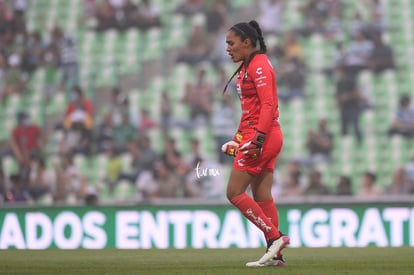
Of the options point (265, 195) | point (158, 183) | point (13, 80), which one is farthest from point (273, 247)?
point (13, 80)

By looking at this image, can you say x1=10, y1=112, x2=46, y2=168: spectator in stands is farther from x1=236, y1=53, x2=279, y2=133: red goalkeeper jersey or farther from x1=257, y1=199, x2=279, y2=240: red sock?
x1=236, y1=53, x2=279, y2=133: red goalkeeper jersey

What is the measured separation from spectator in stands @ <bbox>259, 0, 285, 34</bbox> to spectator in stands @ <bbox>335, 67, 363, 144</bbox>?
1.62 meters

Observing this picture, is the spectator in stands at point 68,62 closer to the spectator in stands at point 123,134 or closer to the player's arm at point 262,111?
the spectator in stands at point 123,134

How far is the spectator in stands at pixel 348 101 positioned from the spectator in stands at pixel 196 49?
269 centimetres

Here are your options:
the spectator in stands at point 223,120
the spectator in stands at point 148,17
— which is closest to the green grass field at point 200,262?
the spectator in stands at point 223,120

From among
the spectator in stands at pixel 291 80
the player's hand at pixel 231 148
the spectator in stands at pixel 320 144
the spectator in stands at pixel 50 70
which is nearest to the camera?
the player's hand at pixel 231 148

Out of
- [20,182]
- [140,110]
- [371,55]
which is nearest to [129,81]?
[140,110]

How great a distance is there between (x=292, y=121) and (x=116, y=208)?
194 inches

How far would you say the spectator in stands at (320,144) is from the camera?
17594mm

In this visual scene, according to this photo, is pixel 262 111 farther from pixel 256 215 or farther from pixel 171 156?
pixel 171 156

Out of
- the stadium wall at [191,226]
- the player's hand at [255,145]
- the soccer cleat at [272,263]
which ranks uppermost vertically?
the player's hand at [255,145]

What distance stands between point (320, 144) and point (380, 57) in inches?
96.7

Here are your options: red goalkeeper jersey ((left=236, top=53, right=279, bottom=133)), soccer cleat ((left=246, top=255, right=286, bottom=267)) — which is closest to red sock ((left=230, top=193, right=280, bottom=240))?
soccer cleat ((left=246, top=255, right=286, bottom=267))

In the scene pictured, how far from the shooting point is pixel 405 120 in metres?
17.8
